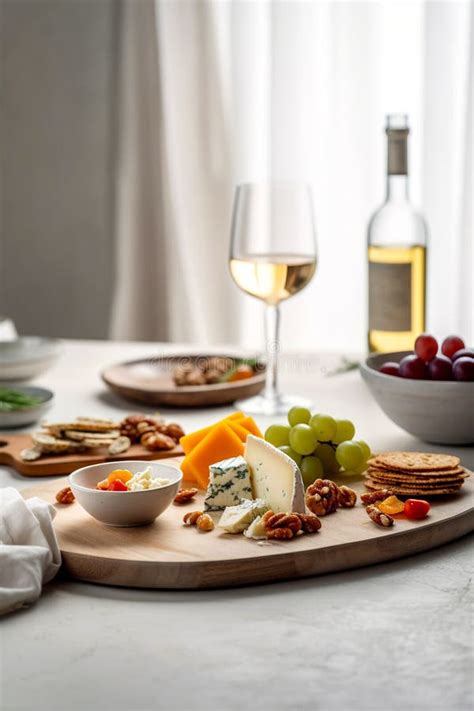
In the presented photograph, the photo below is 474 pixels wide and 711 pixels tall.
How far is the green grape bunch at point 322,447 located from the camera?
1.17 meters

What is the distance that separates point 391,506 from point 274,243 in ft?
2.08

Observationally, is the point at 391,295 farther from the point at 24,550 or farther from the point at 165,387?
the point at 24,550

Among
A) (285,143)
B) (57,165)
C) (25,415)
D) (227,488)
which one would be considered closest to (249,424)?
(227,488)

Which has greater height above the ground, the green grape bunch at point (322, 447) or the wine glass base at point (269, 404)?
the green grape bunch at point (322, 447)

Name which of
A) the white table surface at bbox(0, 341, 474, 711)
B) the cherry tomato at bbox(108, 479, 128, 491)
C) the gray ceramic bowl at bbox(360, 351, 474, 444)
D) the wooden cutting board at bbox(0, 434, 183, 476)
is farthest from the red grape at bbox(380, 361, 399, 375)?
the cherry tomato at bbox(108, 479, 128, 491)

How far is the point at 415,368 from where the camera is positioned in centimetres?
138

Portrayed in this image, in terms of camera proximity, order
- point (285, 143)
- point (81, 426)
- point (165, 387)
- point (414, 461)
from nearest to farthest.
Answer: point (414, 461), point (81, 426), point (165, 387), point (285, 143)

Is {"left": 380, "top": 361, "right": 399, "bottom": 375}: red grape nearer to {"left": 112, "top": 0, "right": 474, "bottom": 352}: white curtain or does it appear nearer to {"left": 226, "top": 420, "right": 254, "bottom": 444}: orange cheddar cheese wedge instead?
{"left": 226, "top": 420, "right": 254, "bottom": 444}: orange cheddar cheese wedge

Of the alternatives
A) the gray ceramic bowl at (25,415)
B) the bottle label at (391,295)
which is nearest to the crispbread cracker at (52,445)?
the gray ceramic bowl at (25,415)

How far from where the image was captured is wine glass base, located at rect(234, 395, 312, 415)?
162 cm

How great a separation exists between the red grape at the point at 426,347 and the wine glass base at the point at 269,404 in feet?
0.97

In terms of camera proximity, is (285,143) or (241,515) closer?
(241,515)

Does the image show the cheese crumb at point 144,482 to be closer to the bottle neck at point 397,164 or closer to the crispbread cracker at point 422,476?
the crispbread cracker at point 422,476

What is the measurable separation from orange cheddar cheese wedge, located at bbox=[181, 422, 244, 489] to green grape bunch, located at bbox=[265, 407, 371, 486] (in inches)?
2.6
